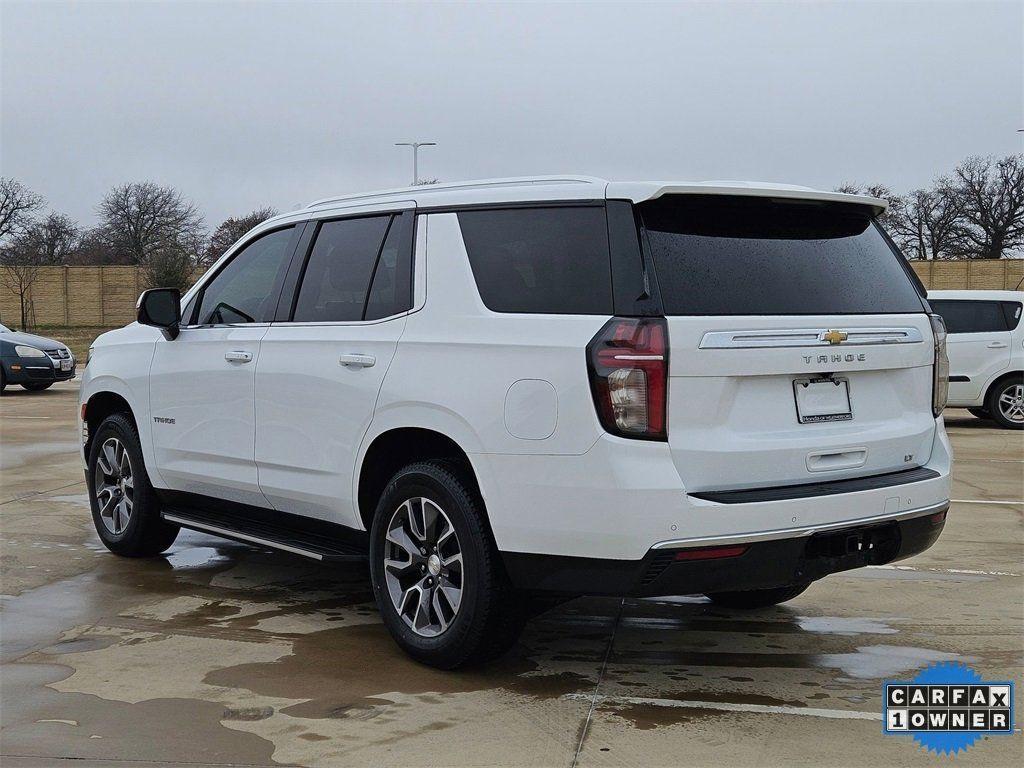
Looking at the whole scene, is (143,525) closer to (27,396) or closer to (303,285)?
(303,285)

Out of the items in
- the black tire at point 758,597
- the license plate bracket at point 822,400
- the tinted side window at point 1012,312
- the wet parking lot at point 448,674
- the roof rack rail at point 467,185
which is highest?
the roof rack rail at point 467,185

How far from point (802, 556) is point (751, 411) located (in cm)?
56

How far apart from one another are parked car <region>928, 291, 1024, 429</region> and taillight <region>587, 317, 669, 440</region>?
38.3ft

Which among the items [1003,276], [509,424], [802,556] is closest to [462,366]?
[509,424]

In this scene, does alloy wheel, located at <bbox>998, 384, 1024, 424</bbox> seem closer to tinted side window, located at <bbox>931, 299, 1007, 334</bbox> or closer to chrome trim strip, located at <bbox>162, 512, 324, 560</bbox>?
tinted side window, located at <bbox>931, 299, 1007, 334</bbox>

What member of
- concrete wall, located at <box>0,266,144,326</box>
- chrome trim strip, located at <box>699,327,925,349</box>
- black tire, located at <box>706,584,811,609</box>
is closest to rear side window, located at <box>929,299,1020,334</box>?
black tire, located at <box>706,584,811,609</box>

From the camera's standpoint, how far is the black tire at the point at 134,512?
22.1 ft

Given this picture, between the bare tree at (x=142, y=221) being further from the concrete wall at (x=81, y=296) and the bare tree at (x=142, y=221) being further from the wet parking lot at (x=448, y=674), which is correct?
the wet parking lot at (x=448, y=674)

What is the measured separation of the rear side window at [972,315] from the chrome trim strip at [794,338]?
10.9m

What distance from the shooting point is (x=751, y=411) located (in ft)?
13.9

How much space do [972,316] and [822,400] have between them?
38.1ft

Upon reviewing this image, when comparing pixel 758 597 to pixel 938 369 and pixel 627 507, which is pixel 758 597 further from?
pixel 627 507

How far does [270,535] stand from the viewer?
18.8 ft

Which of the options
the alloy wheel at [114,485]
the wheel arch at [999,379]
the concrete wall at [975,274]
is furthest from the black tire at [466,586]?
the concrete wall at [975,274]
